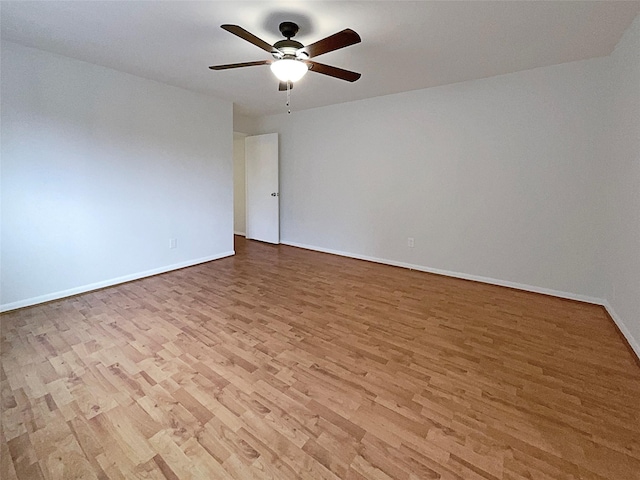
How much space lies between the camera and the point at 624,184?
2469 millimetres

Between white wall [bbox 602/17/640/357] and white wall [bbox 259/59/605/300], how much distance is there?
0.51 ft

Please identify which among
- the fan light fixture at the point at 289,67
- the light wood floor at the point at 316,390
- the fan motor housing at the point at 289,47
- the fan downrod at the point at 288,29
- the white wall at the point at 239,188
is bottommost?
the light wood floor at the point at 316,390

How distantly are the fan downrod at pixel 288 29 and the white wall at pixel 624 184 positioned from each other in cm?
256

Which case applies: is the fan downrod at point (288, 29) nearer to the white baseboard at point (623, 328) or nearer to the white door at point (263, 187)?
the white door at point (263, 187)

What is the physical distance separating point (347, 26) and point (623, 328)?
3.36 m

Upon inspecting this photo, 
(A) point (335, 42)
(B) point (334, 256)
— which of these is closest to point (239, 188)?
(B) point (334, 256)

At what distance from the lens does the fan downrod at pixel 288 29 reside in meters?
2.21

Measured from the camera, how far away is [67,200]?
120 inches

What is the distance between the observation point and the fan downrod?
2.21m

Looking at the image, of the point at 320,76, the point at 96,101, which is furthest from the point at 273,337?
the point at 96,101

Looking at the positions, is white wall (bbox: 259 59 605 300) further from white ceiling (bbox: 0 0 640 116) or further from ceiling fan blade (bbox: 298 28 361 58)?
ceiling fan blade (bbox: 298 28 361 58)

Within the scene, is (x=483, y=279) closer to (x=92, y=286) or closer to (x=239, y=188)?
(x=92, y=286)

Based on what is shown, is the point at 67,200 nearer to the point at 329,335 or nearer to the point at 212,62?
the point at 212,62

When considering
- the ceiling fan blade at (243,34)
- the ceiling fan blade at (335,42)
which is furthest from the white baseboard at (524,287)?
the ceiling fan blade at (243,34)
